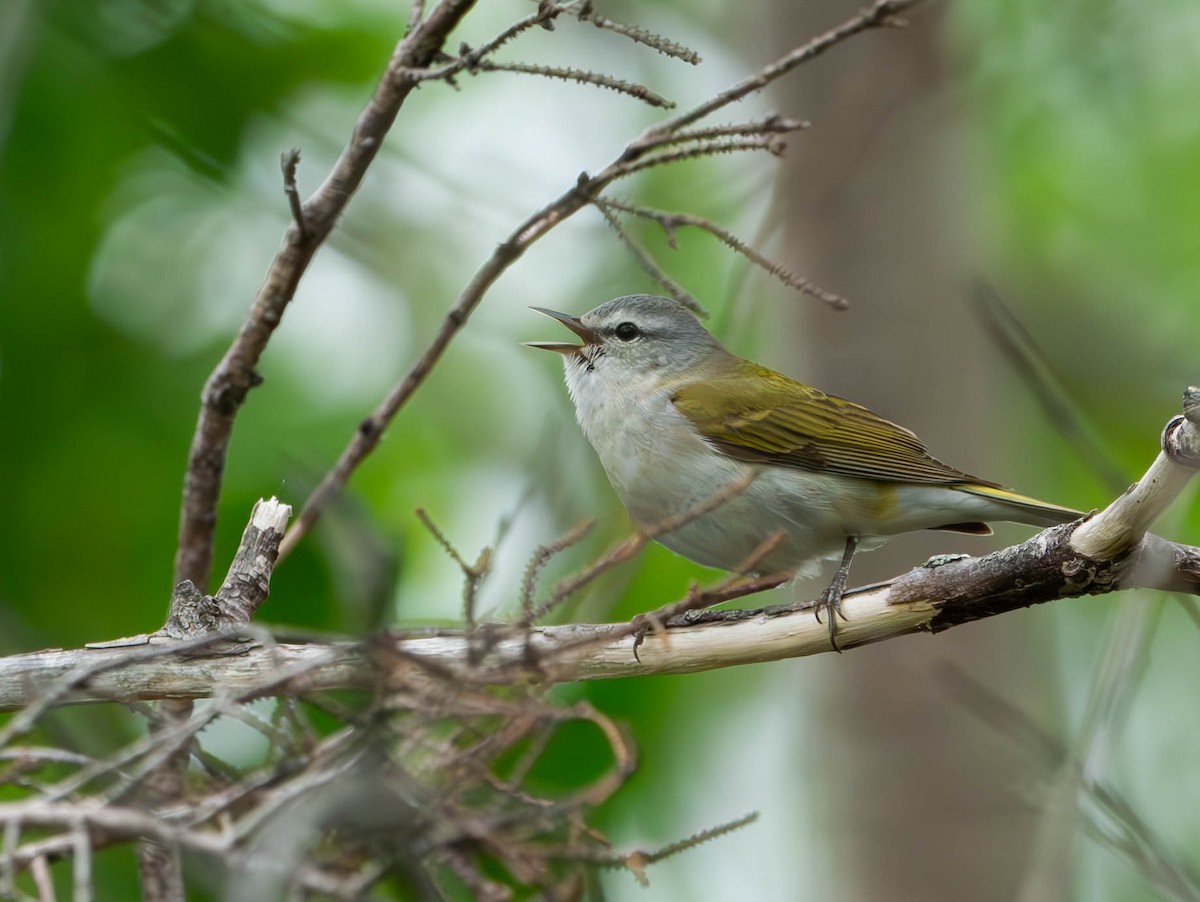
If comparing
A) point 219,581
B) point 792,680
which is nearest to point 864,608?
point 219,581

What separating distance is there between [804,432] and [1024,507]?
35.2 inches

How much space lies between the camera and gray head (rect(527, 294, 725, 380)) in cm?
525

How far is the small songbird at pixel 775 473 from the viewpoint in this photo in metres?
4.41

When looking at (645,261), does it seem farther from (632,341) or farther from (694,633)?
(632,341)

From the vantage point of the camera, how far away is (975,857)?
205 inches

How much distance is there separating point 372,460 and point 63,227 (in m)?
1.96

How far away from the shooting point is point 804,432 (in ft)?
15.5

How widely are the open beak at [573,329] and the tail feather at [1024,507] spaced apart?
1.76 meters

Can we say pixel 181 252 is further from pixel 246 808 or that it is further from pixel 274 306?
pixel 246 808

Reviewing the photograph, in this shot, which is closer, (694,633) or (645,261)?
(645,261)

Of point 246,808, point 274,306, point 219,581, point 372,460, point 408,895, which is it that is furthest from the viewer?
point 372,460

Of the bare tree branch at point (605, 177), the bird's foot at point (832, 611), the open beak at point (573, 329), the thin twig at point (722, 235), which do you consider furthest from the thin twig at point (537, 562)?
the open beak at point (573, 329)

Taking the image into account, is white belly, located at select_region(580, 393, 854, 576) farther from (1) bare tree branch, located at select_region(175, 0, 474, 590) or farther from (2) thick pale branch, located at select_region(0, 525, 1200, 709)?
(1) bare tree branch, located at select_region(175, 0, 474, 590)

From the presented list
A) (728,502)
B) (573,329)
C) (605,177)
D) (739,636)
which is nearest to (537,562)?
(605,177)
